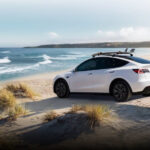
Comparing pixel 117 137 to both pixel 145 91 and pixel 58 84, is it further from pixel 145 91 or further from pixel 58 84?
pixel 58 84

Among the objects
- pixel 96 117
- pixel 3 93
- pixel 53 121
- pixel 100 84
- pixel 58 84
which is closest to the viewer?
pixel 96 117

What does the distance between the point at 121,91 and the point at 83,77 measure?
1657mm

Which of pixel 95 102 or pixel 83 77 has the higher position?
pixel 83 77

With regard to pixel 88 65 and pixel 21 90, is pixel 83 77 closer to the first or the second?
pixel 88 65

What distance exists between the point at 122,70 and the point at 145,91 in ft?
3.16

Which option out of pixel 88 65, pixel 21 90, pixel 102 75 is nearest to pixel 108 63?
pixel 102 75

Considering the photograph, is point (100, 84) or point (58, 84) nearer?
point (100, 84)

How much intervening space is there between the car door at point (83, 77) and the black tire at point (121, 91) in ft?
3.45

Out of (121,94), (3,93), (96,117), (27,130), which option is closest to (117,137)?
(96,117)

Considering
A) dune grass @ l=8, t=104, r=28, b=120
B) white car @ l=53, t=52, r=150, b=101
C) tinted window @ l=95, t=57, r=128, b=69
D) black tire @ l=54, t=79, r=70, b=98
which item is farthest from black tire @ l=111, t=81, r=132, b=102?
dune grass @ l=8, t=104, r=28, b=120

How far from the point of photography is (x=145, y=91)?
1029 centimetres

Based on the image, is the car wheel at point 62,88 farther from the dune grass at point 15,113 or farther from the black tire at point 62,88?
the dune grass at point 15,113

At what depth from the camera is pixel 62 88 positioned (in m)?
12.3

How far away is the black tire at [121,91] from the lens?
10273 mm
